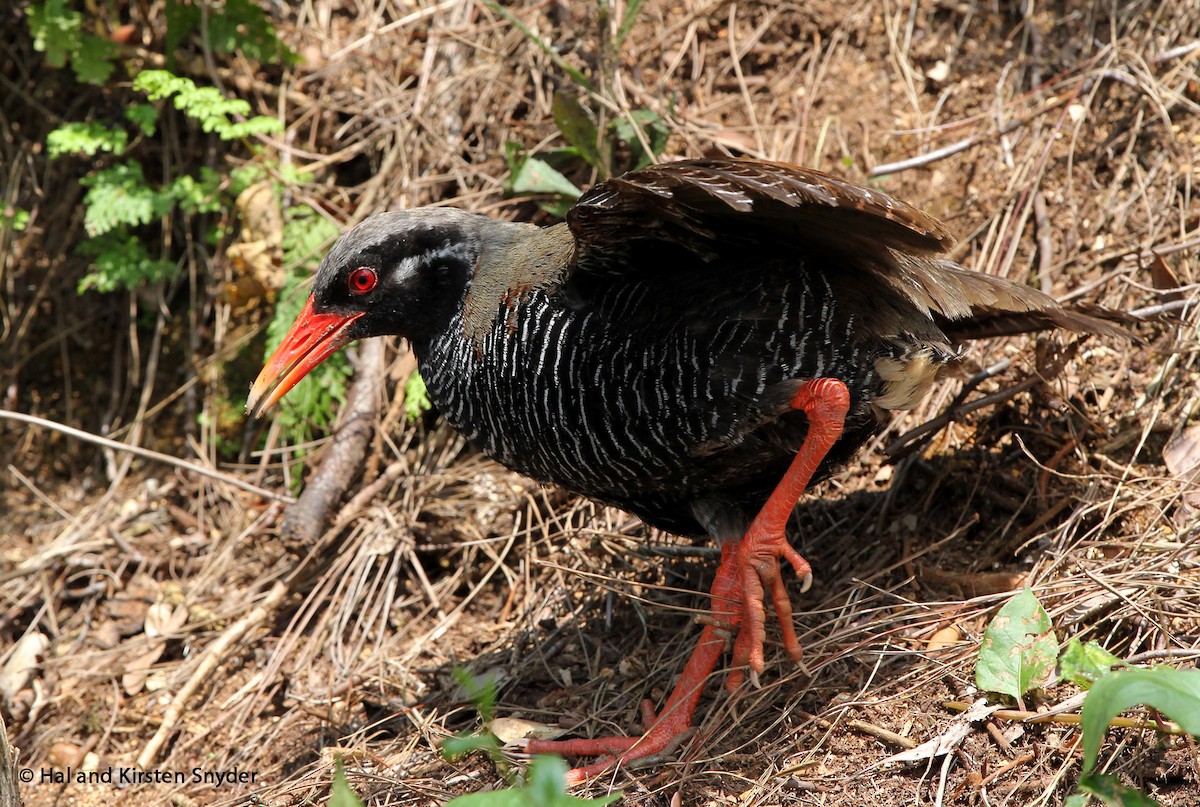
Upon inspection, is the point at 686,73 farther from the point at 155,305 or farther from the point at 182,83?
the point at 155,305

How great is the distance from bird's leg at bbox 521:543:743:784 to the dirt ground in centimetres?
9

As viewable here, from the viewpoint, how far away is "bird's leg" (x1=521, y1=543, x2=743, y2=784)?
3447 millimetres

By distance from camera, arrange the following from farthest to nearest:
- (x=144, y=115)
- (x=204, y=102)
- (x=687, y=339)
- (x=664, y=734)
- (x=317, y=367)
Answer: (x=144, y=115)
(x=204, y=102)
(x=317, y=367)
(x=664, y=734)
(x=687, y=339)

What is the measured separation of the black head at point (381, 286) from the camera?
12.2 feet

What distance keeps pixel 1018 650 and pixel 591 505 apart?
2.13 metres

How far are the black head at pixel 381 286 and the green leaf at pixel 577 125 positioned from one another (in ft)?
4.23

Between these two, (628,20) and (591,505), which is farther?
(628,20)

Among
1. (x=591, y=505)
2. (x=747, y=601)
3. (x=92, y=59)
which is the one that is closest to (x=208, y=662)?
(x=591, y=505)

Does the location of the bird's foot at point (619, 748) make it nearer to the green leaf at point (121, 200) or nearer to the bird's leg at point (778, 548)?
the bird's leg at point (778, 548)

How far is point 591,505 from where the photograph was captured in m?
4.77

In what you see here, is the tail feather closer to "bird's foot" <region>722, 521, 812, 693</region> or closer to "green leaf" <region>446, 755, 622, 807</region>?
"bird's foot" <region>722, 521, 812, 693</region>

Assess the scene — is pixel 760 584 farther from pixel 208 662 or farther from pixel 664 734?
pixel 208 662

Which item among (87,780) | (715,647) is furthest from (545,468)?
(87,780)

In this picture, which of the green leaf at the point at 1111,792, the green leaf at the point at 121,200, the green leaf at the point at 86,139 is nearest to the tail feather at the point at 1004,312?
the green leaf at the point at 1111,792
